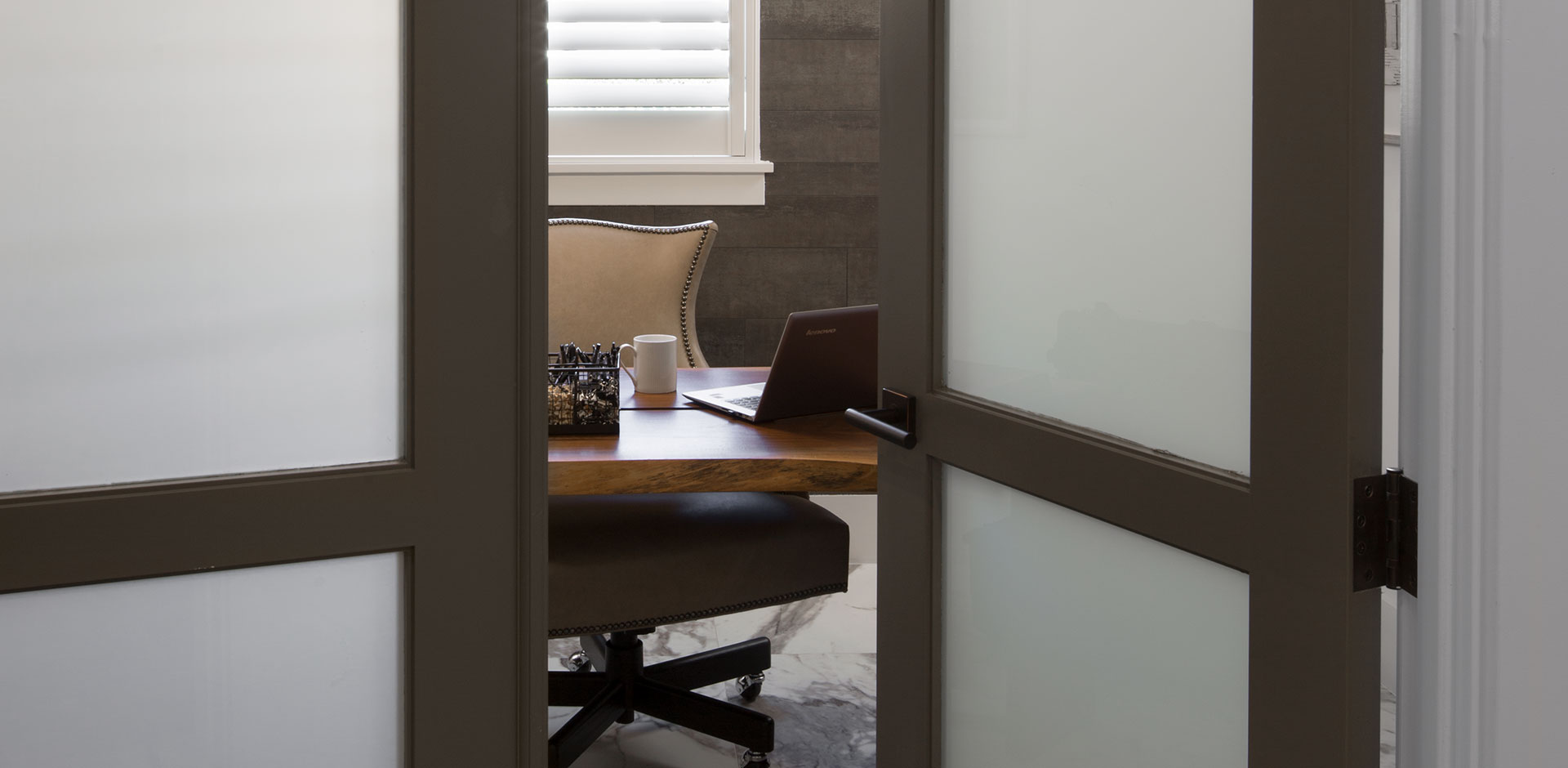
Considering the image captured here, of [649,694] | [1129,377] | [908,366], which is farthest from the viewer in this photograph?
[649,694]

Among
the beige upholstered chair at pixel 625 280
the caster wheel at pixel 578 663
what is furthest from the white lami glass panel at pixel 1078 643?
the beige upholstered chair at pixel 625 280

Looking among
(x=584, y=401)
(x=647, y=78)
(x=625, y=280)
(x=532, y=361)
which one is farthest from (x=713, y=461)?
(x=647, y=78)

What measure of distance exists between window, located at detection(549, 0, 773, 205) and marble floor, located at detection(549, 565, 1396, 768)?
53.1 inches

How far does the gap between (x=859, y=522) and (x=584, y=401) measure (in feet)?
5.32

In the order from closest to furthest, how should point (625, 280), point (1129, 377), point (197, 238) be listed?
point (197, 238) → point (1129, 377) → point (625, 280)

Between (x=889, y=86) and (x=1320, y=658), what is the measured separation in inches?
33.5

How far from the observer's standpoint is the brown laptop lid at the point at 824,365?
1.72 metres

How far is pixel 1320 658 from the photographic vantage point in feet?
2.47

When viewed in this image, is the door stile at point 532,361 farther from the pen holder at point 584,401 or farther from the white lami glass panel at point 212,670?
the pen holder at point 584,401

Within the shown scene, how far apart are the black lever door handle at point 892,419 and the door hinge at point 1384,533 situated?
60 centimetres

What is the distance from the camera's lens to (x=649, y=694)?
2051 mm

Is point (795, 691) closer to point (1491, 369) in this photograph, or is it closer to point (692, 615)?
point (692, 615)

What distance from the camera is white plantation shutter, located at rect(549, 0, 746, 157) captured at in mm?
3418

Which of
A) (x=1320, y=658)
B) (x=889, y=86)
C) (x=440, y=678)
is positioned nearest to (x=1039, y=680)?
(x=1320, y=658)
